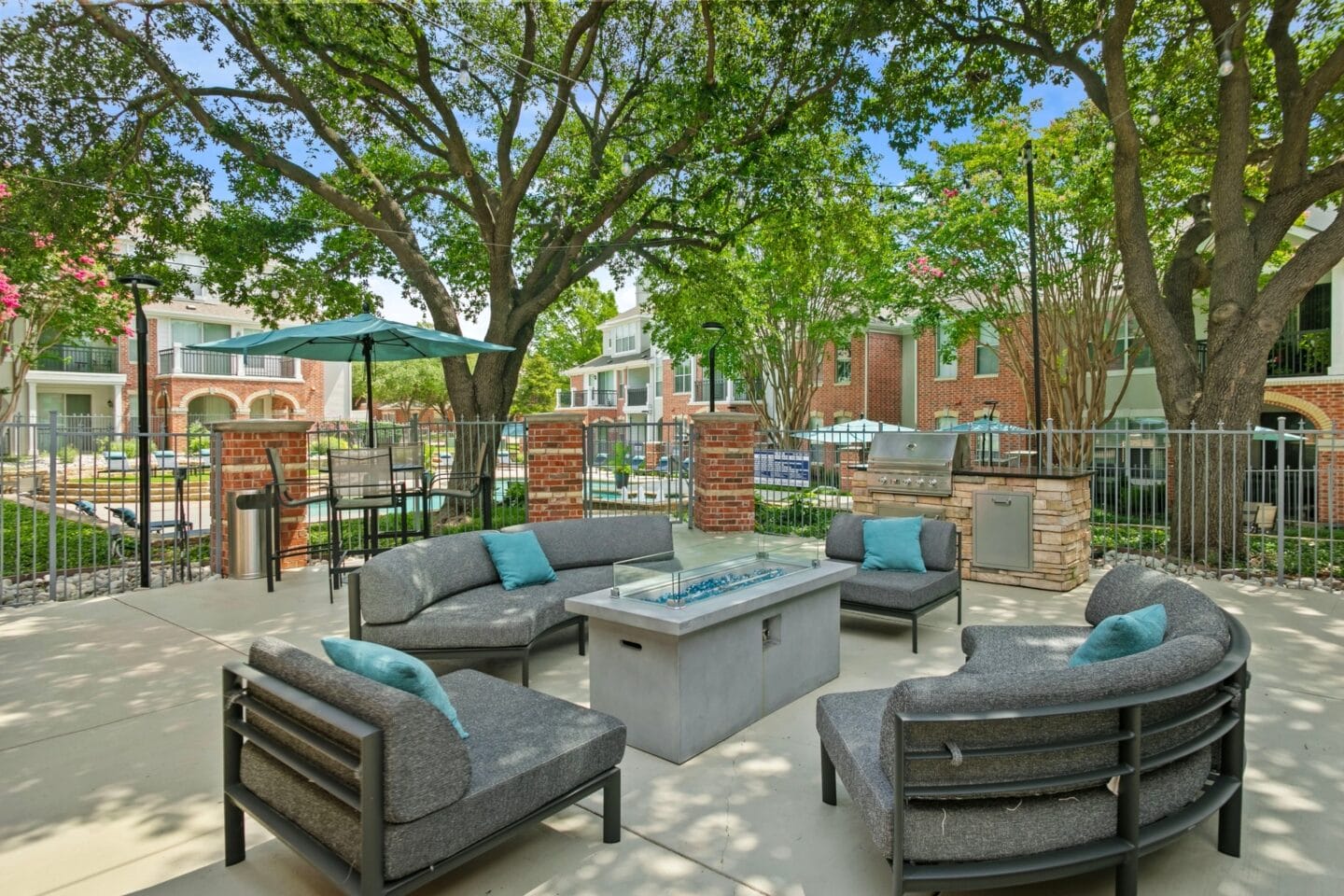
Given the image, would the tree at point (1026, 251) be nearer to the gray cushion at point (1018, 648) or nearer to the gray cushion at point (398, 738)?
the gray cushion at point (1018, 648)

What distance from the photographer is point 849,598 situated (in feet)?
17.3

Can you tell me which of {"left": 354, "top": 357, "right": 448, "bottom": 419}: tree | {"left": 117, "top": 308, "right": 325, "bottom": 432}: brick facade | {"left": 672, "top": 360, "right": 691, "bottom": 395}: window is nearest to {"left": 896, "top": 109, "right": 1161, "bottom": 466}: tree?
{"left": 672, "top": 360, "right": 691, "bottom": 395}: window

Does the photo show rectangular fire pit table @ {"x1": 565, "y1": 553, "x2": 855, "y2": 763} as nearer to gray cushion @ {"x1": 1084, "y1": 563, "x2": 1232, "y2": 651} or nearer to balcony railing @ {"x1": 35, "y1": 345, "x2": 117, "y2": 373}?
gray cushion @ {"x1": 1084, "y1": 563, "x2": 1232, "y2": 651}

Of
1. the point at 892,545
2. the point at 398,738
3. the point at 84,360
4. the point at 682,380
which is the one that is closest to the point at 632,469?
the point at 892,545

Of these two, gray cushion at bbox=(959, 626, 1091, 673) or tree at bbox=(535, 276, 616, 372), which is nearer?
gray cushion at bbox=(959, 626, 1091, 673)

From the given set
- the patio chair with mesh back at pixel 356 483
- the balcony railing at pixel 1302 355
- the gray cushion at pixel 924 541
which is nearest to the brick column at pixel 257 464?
the patio chair with mesh back at pixel 356 483

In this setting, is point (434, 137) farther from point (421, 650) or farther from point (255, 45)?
point (421, 650)

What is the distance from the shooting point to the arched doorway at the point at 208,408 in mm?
28281

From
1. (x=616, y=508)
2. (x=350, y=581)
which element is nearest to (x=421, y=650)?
(x=350, y=581)

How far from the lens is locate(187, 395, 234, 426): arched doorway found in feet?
92.8

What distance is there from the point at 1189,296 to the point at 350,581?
34.0 ft

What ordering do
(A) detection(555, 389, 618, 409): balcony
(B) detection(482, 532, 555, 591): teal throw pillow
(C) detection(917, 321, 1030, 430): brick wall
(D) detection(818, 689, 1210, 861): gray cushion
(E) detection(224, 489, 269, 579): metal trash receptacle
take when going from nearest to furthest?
(D) detection(818, 689, 1210, 861): gray cushion, (B) detection(482, 532, 555, 591): teal throw pillow, (E) detection(224, 489, 269, 579): metal trash receptacle, (C) detection(917, 321, 1030, 430): brick wall, (A) detection(555, 389, 618, 409): balcony

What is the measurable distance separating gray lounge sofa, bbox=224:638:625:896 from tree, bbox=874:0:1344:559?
25.2ft

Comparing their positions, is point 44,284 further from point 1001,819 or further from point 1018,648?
point 1001,819
